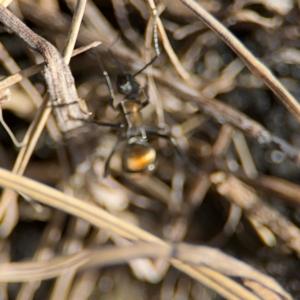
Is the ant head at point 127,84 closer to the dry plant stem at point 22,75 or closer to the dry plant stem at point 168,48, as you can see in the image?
the dry plant stem at point 168,48

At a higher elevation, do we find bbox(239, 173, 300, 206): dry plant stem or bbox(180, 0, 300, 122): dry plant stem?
bbox(180, 0, 300, 122): dry plant stem

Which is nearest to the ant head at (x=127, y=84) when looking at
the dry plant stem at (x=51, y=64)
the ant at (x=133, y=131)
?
the ant at (x=133, y=131)

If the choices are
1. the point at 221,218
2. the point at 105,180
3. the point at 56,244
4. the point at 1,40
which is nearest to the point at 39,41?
the point at 1,40

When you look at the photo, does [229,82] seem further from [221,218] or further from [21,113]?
[21,113]

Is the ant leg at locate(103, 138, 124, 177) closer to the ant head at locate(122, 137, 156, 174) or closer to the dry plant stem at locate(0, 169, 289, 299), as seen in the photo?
the ant head at locate(122, 137, 156, 174)

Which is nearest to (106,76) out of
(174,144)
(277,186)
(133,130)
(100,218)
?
(133,130)

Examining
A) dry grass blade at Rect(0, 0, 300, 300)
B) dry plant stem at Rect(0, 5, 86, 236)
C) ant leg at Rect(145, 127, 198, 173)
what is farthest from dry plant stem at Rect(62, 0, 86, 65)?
ant leg at Rect(145, 127, 198, 173)

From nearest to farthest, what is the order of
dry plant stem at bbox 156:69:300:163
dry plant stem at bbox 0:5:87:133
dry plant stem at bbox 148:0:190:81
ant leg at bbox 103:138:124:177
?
dry plant stem at bbox 0:5:87:133
dry plant stem at bbox 148:0:190:81
dry plant stem at bbox 156:69:300:163
ant leg at bbox 103:138:124:177
